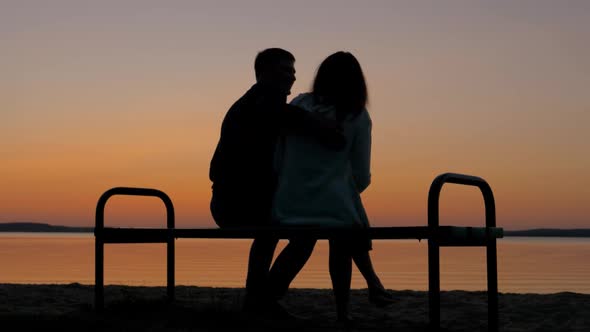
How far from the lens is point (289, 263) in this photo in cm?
499

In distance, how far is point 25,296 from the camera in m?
7.45

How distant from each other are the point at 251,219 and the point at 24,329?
1.48 metres

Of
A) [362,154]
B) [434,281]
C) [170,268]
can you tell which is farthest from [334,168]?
[170,268]

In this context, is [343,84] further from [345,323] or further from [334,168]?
[345,323]

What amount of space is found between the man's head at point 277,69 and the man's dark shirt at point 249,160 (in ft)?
0.19

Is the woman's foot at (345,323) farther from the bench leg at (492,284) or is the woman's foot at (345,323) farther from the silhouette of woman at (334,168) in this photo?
the bench leg at (492,284)

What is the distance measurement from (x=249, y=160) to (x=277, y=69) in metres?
0.58

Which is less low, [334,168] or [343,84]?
[343,84]

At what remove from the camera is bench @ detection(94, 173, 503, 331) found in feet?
14.2

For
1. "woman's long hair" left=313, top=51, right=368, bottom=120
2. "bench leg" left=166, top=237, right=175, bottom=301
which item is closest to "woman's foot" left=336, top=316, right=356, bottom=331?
"woman's long hair" left=313, top=51, right=368, bottom=120

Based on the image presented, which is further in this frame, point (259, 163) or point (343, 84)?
point (259, 163)

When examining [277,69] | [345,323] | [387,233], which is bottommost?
[345,323]

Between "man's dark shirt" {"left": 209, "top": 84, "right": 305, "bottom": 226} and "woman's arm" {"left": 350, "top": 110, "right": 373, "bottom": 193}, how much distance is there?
46 centimetres

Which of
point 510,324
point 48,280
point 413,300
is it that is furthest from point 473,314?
point 48,280
